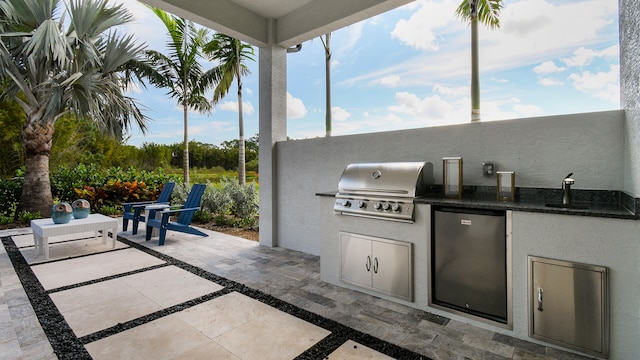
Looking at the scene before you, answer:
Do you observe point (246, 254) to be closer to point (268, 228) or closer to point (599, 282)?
point (268, 228)

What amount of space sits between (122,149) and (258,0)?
992 centimetres

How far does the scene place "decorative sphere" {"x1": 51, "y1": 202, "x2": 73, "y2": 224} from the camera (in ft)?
13.7

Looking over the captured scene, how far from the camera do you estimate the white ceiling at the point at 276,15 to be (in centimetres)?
370

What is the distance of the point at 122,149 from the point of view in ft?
37.4

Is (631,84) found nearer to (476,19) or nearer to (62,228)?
(476,19)

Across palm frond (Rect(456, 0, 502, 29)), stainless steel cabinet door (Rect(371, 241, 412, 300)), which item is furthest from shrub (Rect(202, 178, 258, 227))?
palm frond (Rect(456, 0, 502, 29))

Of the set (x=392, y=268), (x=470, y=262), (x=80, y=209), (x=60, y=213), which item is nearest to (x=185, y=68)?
(x=80, y=209)

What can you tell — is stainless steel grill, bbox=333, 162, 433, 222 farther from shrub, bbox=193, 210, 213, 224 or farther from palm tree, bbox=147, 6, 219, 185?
palm tree, bbox=147, 6, 219, 185

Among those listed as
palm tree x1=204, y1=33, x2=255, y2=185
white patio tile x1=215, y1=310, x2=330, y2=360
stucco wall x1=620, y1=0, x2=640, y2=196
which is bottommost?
white patio tile x1=215, y1=310, x2=330, y2=360

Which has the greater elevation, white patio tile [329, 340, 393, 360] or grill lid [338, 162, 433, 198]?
grill lid [338, 162, 433, 198]

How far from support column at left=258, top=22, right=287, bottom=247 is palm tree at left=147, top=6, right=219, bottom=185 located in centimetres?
480

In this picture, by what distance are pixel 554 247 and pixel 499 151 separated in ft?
3.37

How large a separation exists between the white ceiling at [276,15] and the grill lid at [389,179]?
2064 mm

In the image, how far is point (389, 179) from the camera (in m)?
2.85
